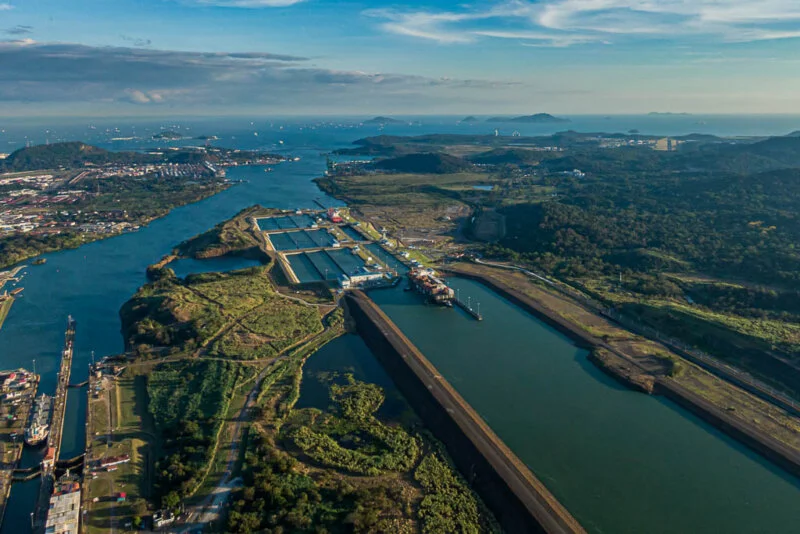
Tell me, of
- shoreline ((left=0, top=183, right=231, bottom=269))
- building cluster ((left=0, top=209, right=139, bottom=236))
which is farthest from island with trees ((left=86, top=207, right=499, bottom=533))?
building cluster ((left=0, top=209, right=139, bottom=236))

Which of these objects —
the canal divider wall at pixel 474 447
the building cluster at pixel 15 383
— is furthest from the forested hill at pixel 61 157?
the canal divider wall at pixel 474 447

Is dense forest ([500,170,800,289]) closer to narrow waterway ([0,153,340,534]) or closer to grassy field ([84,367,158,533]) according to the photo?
narrow waterway ([0,153,340,534])

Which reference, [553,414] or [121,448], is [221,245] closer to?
[121,448]

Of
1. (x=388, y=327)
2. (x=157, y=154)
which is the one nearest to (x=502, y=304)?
(x=388, y=327)

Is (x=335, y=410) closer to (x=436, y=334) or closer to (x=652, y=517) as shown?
(x=436, y=334)

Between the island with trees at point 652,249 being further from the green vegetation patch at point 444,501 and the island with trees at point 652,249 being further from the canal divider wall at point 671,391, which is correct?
the green vegetation patch at point 444,501

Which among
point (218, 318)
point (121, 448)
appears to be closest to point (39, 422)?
point (121, 448)
